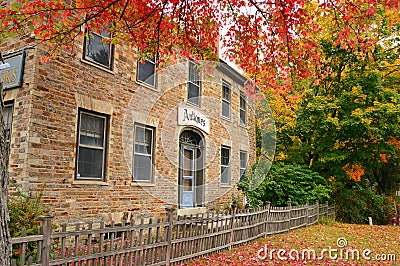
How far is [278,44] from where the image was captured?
7.41 meters

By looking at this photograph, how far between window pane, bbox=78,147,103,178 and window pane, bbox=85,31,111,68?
7.76ft

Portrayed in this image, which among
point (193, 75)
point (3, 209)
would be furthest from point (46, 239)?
point (193, 75)

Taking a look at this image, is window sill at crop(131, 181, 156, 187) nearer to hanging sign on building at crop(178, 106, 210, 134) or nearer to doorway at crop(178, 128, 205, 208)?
doorway at crop(178, 128, 205, 208)

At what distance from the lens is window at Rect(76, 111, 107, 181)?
859 cm

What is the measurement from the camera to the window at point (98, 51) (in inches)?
351

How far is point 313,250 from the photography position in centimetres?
855

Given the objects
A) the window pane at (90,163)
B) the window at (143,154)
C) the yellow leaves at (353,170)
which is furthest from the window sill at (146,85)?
the yellow leaves at (353,170)

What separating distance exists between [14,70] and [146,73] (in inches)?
162

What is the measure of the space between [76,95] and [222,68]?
8.72m

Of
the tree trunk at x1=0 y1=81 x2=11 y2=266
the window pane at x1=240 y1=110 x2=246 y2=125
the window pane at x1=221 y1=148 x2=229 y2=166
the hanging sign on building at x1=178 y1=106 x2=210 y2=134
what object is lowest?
the tree trunk at x1=0 y1=81 x2=11 y2=266

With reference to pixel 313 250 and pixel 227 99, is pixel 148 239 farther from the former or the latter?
pixel 227 99

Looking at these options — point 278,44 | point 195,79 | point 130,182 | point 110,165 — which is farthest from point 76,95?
point 195,79

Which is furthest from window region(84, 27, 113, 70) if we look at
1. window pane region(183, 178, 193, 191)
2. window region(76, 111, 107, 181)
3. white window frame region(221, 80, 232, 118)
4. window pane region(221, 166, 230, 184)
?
window pane region(221, 166, 230, 184)

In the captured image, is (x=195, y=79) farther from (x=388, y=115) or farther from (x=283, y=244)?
(x=388, y=115)
